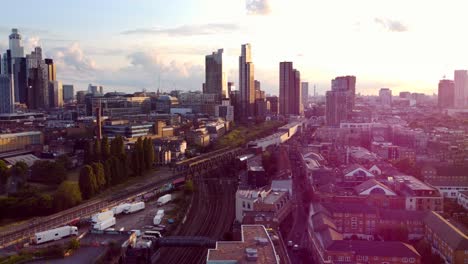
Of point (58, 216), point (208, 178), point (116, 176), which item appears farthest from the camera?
point (208, 178)

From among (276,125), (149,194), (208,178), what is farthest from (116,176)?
(276,125)

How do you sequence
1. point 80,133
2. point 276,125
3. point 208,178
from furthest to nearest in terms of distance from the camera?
1. point 276,125
2. point 80,133
3. point 208,178

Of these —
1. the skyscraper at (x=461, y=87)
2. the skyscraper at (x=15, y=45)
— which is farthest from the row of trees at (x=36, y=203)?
the skyscraper at (x=461, y=87)

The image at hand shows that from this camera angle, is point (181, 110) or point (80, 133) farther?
point (181, 110)

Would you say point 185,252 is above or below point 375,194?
below

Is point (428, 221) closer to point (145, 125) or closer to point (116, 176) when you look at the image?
point (116, 176)

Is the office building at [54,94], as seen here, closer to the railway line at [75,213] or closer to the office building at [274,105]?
the office building at [274,105]
